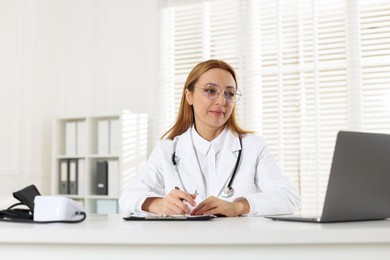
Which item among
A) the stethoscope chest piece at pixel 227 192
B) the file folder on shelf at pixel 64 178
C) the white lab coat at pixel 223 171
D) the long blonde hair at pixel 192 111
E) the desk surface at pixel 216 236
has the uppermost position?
the long blonde hair at pixel 192 111

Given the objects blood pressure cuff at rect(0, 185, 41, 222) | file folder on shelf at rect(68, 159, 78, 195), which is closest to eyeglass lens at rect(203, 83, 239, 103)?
blood pressure cuff at rect(0, 185, 41, 222)

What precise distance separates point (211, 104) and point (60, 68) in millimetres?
3018

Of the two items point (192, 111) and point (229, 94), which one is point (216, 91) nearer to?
point (229, 94)

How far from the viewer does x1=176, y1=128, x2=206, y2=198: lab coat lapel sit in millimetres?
2227

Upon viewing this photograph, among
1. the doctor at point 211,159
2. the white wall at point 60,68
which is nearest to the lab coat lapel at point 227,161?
the doctor at point 211,159

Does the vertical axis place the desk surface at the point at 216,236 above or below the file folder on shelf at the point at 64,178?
above

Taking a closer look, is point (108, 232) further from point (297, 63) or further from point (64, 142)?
point (64, 142)

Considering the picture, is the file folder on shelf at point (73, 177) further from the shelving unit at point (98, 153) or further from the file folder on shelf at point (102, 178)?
the file folder on shelf at point (102, 178)

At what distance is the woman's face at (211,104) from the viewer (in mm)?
2326

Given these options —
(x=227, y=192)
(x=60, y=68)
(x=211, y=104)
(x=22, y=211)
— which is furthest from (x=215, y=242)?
(x=60, y=68)

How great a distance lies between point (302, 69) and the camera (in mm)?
4109

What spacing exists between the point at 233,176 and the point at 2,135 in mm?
2960

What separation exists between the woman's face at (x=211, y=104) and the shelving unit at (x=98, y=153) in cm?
190

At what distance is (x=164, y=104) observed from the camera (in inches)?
179
